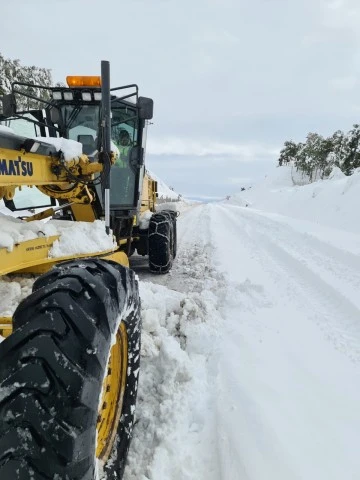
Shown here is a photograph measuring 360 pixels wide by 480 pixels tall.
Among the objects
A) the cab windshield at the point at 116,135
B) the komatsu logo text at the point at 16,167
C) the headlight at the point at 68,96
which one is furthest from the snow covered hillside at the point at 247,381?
the headlight at the point at 68,96

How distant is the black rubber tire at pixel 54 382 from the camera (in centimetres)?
123

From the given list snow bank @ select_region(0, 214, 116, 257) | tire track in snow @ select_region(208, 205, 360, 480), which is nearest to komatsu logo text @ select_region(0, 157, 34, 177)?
snow bank @ select_region(0, 214, 116, 257)

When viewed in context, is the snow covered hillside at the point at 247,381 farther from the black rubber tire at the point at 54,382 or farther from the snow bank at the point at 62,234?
the black rubber tire at the point at 54,382

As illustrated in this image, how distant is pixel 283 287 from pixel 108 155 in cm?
356

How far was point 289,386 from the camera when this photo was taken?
2871 mm

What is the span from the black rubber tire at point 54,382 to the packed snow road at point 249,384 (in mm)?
894

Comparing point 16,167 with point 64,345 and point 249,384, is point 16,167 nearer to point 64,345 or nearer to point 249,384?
point 64,345

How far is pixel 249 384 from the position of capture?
9.32ft

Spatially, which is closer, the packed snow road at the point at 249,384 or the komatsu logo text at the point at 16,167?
the komatsu logo text at the point at 16,167

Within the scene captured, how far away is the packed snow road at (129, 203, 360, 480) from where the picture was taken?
6.95 ft

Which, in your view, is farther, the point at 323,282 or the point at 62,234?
the point at 323,282

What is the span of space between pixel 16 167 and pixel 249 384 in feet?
7.07

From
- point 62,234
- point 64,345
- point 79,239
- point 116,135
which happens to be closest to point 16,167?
Answer: point 62,234

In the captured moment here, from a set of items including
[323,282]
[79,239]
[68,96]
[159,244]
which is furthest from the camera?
[159,244]
